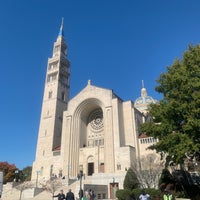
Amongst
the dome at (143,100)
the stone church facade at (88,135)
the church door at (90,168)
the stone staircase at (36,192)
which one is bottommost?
the stone staircase at (36,192)

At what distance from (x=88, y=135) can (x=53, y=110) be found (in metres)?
8.64

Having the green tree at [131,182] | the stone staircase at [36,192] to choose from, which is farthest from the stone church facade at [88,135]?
the green tree at [131,182]

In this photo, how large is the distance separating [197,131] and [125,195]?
340 inches

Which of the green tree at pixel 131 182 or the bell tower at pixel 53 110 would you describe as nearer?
the green tree at pixel 131 182

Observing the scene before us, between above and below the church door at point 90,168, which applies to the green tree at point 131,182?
below

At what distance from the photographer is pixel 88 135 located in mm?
43031

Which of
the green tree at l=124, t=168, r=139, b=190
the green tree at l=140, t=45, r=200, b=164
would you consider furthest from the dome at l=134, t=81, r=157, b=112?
the green tree at l=140, t=45, r=200, b=164

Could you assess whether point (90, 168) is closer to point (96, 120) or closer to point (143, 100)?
point (96, 120)

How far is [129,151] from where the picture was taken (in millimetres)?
33219

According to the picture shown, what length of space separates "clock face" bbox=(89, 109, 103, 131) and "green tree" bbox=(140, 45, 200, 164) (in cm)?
2431

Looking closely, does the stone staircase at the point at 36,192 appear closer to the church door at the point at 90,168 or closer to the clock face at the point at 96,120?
the church door at the point at 90,168

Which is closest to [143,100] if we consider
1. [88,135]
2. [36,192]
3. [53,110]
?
[88,135]

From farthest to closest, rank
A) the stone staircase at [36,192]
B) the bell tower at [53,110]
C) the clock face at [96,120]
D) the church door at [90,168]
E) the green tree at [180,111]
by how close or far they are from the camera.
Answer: the clock face at [96,120]
the bell tower at [53,110]
the church door at [90,168]
the stone staircase at [36,192]
the green tree at [180,111]

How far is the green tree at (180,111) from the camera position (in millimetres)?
14867
